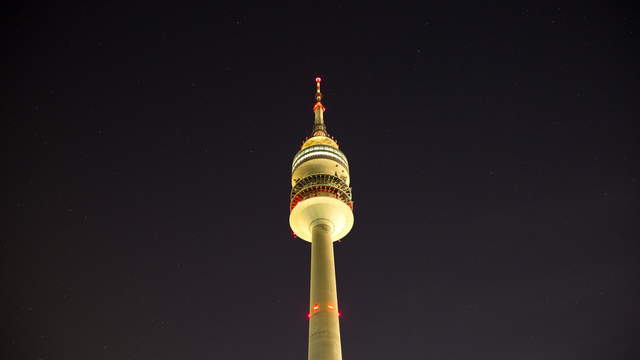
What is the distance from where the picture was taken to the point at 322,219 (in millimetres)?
73688

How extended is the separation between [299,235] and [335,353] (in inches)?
800

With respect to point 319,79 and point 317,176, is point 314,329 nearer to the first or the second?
point 317,176

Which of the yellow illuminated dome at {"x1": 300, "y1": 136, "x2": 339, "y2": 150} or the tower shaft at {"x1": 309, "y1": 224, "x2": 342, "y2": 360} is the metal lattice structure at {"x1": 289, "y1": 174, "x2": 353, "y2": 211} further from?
the yellow illuminated dome at {"x1": 300, "y1": 136, "x2": 339, "y2": 150}

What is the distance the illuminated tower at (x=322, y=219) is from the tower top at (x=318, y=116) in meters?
3.20

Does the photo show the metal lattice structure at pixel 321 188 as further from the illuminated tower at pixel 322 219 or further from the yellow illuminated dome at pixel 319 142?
the yellow illuminated dome at pixel 319 142

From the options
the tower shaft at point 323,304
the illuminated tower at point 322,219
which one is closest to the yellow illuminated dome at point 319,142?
the illuminated tower at point 322,219

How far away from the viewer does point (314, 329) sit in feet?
203

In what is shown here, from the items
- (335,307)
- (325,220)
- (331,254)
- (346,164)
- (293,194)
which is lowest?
(335,307)

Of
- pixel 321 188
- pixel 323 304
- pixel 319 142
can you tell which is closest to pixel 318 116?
pixel 319 142

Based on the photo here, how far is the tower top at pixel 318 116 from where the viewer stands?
88.9 meters

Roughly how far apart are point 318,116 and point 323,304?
3755cm

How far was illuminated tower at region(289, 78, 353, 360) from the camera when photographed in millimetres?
61469

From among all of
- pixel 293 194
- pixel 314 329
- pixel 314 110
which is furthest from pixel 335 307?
pixel 314 110

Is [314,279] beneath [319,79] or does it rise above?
beneath
